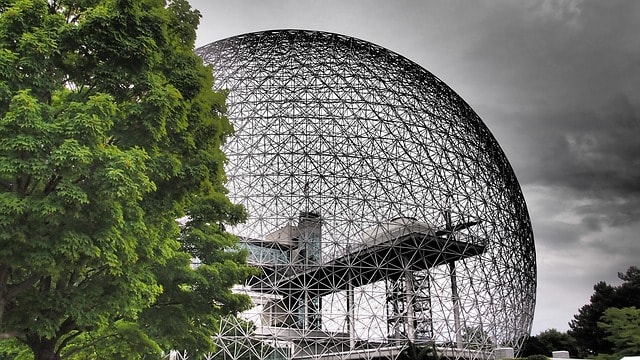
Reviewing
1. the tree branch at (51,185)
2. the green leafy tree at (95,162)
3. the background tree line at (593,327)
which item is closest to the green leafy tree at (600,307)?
the background tree line at (593,327)

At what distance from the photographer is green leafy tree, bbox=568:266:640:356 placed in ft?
124

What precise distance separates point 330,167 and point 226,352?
12498mm

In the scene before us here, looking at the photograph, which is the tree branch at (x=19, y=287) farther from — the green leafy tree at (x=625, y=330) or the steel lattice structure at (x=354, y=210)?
the green leafy tree at (x=625, y=330)

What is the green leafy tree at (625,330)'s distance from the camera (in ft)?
86.0

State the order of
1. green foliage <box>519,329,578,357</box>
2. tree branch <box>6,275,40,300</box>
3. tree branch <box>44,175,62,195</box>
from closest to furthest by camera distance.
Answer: tree branch <box>44,175,62,195</box> → tree branch <box>6,275,40,300</box> → green foliage <box>519,329,578,357</box>

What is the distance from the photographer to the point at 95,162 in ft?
24.8

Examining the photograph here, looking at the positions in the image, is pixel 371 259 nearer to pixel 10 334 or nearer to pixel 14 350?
pixel 14 350

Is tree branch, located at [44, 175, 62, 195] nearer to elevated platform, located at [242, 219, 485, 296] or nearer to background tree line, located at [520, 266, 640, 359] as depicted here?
elevated platform, located at [242, 219, 485, 296]

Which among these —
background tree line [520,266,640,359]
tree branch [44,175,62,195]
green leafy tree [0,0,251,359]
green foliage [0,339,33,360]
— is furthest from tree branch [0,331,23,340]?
background tree line [520,266,640,359]

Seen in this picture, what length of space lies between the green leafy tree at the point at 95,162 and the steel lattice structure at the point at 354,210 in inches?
807

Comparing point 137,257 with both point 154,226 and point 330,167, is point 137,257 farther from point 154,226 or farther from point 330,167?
point 330,167

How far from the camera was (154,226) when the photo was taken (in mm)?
9000

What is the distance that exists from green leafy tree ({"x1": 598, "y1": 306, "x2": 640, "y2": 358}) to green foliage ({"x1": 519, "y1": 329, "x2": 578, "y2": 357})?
11.2 meters

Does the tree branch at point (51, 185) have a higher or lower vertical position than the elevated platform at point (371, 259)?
lower
